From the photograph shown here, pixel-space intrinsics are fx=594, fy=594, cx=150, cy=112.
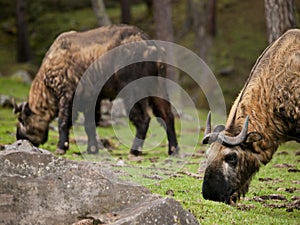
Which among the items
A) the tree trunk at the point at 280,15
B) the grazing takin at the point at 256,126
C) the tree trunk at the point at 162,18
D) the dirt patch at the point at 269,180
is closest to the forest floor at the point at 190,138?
the dirt patch at the point at 269,180

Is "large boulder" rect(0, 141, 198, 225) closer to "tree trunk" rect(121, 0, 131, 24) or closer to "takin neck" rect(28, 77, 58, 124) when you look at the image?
"takin neck" rect(28, 77, 58, 124)

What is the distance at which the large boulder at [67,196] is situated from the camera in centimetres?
617

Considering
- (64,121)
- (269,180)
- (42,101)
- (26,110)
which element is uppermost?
(42,101)

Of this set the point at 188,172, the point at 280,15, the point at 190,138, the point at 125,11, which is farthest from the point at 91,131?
the point at 125,11

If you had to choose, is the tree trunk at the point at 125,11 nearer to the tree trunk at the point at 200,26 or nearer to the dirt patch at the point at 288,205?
the tree trunk at the point at 200,26

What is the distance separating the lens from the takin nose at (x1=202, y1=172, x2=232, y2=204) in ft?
25.2

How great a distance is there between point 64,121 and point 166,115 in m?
2.21

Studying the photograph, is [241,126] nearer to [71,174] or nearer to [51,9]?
[71,174]

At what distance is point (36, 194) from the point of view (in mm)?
6348

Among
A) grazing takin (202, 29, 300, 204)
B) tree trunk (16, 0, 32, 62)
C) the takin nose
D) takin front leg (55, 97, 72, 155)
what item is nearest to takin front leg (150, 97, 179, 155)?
takin front leg (55, 97, 72, 155)

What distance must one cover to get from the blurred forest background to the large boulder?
16.8m

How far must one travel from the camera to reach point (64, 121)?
42.1 feet

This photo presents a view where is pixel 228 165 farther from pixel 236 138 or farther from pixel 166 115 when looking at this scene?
pixel 166 115

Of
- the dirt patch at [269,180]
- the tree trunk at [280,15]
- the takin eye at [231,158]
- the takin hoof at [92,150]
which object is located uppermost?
the tree trunk at [280,15]
